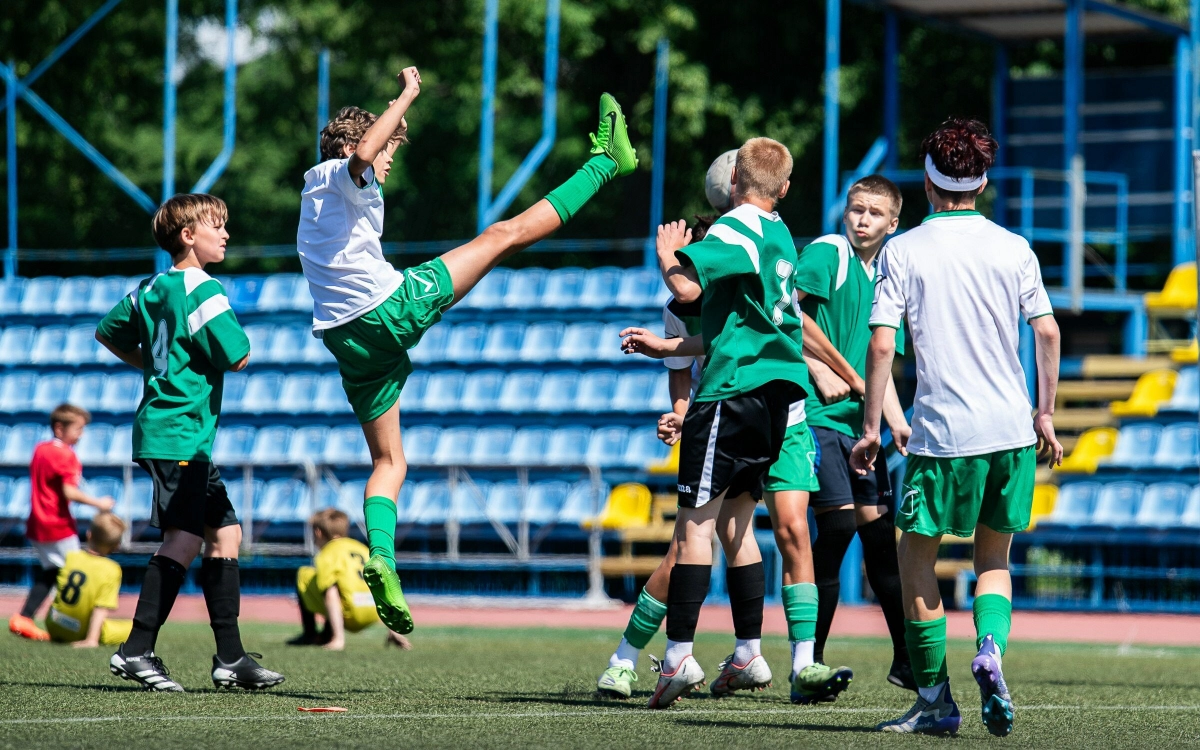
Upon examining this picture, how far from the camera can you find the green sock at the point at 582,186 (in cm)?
570

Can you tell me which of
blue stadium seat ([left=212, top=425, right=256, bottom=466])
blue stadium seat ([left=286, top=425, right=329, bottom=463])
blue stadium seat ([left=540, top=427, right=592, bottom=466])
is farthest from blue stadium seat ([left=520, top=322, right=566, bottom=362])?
blue stadium seat ([left=212, top=425, right=256, bottom=466])

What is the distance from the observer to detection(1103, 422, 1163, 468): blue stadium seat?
526 inches

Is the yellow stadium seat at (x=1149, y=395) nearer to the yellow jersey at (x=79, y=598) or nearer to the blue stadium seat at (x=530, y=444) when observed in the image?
the blue stadium seat at (x=530, y=444)

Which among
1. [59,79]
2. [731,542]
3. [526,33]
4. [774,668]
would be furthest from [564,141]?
[731,542]

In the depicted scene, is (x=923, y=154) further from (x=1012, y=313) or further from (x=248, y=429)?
(x=248, y=429)

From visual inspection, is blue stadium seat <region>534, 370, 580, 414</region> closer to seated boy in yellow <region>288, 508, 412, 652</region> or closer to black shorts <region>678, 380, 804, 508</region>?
seated boy in yellow <region>288, 508, 412, 652</region>

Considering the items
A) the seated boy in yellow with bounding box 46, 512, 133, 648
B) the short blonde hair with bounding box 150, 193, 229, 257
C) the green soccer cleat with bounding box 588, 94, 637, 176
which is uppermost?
the green soccer cleat with bounding box 588, 94, 637, 176

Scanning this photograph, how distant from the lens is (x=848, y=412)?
603cm

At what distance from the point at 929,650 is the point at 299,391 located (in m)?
11.9

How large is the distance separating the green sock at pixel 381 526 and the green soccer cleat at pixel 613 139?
56.9 inches

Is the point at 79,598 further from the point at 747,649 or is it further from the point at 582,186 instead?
the point at 747,649

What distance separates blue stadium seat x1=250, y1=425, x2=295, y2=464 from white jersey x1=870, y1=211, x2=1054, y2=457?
1143 cm

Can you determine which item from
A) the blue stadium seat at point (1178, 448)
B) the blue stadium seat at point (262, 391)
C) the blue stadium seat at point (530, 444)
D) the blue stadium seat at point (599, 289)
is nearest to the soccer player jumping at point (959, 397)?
the blue stadium seat at point (1178, 448)

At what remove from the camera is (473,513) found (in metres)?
14.4
